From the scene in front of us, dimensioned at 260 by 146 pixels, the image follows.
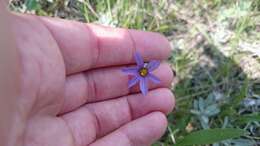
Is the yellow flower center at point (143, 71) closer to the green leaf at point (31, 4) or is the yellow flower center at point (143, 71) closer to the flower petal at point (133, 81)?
the flower petal at point (133, 81)

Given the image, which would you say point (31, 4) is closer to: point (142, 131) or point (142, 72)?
point (142, 72)

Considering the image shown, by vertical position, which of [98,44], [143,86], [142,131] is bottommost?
[142,131]

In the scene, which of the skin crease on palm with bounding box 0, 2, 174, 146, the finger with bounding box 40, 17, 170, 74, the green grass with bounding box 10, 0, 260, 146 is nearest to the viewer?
the skin crease on palm with bounding box 0, 2, 174, 146

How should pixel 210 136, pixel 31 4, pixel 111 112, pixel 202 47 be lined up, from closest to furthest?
pixel 210 136, pixel 111 112, pixel 31 4, pixel 202 47

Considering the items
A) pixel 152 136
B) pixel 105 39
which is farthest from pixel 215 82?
pixel 105 39

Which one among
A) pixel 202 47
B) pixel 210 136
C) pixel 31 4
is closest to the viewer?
pixel 210 136

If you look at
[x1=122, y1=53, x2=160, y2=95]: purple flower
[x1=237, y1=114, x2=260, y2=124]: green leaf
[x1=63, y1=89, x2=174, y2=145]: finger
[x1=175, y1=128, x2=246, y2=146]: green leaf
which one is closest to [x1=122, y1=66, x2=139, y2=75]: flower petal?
[x1=122, y1=53, x2=160, y2=95]: purple flower

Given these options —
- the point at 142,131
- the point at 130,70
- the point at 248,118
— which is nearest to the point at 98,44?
the point at 130,70

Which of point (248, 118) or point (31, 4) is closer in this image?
point (248, 118)

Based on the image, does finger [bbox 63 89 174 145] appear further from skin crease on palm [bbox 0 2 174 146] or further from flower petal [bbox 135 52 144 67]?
flower petal [bbox 135 52 144 67]
